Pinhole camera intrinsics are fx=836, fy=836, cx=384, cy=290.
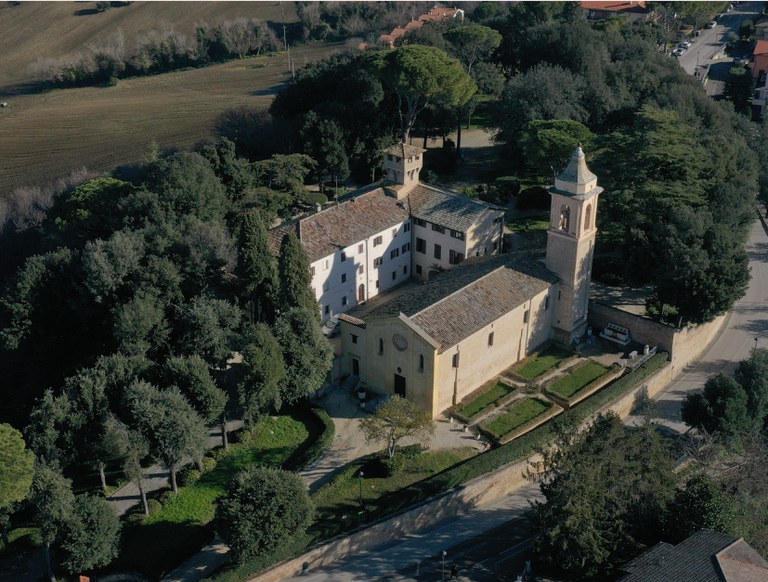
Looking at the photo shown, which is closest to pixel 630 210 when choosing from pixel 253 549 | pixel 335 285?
pixel 335 285

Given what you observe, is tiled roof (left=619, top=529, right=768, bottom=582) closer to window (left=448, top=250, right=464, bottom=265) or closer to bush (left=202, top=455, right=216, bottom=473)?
bush (left=202, top=455, right=216, bottom=473)

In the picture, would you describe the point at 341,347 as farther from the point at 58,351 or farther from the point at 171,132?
the point at 171,132

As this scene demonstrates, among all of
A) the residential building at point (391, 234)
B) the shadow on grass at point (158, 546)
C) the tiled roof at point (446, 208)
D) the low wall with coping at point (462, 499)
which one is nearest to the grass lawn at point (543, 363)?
the low wall with coping at point (462, 499)

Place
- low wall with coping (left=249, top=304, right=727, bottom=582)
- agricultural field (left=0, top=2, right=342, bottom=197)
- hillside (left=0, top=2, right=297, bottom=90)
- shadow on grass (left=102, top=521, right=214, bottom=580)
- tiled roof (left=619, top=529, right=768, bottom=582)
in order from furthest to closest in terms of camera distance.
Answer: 1. hillside (left=0, top=2, right=297, bottom=90)
2. agricultural field (left=0, top=2, right=342, bottom=197)
3. low wall with coping (left=249, top=304, right=727, bottom=582)
4. shadow on grass (left=102, top=521, right=214, bottom=580)
5. tiled roof (left=619, top=529, right=768, bottom=582)

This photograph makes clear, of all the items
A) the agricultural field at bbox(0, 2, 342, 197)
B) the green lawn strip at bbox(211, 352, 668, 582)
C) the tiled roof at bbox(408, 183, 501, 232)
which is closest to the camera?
the green lawn strip at bbox(211, 352, 668, 582)

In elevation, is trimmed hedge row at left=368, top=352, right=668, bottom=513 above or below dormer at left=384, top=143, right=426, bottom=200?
below

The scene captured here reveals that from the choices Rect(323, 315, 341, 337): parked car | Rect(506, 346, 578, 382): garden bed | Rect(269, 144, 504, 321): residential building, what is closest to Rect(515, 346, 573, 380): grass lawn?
Rect(506, 346, 578, 382): garden bed
